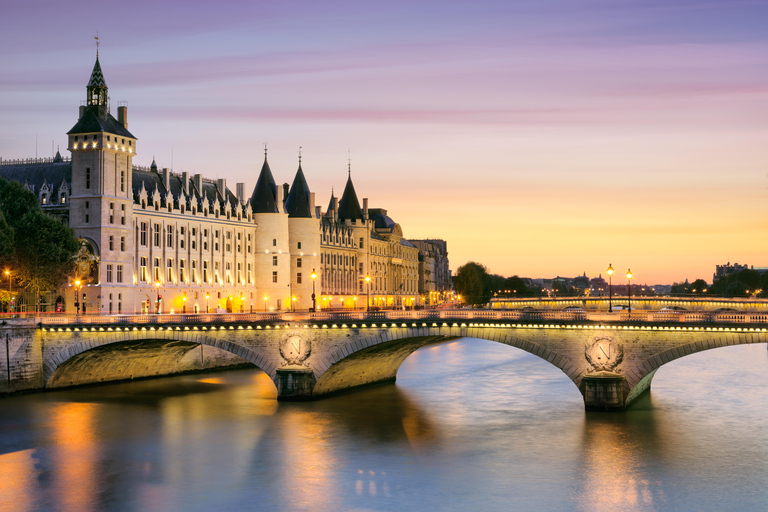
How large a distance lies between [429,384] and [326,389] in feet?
47.1

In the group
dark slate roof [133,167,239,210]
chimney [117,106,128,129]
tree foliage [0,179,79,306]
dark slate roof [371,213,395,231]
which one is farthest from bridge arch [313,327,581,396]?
dark slate roof [371,213,395,231]

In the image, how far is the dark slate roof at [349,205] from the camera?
162500mm

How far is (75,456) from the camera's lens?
50156mm

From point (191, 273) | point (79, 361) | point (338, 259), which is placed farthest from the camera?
point (338, 259)

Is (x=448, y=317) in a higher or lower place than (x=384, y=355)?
higher

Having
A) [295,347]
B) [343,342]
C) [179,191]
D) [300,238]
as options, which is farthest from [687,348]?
[300,238]

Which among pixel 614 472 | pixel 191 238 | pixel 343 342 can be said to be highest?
pixel 191 238

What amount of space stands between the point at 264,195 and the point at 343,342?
226 feet

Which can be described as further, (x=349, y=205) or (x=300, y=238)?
(x=349, y=205)

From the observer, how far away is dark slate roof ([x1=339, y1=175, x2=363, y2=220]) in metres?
162

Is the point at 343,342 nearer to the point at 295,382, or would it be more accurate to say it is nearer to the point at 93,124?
the point at 295,382

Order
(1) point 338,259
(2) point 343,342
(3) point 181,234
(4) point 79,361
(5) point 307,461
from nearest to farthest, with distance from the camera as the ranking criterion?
(5) point 307,461 < (2) point 343,342 < (4) point 79,361 < (3) point 181,234 < (1) point 338,259

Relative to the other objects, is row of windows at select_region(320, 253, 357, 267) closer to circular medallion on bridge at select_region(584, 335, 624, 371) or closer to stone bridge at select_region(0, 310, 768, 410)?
stone bridge at select_region(0, 310, 768, 410)

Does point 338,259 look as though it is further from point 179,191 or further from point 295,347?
point 295,347
